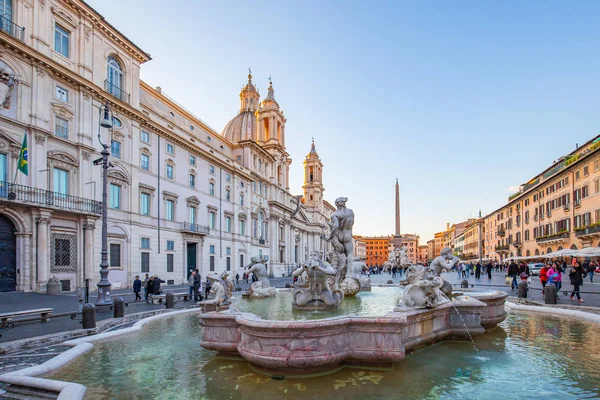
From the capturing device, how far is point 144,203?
29.1 metres

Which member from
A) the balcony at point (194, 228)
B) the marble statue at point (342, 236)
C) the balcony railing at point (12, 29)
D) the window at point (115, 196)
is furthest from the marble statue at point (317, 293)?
the balcony at point (194, 228)

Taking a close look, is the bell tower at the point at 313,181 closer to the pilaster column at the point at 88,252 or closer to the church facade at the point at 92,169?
the church facade at the point at 92,169

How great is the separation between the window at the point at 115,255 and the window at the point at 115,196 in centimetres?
255

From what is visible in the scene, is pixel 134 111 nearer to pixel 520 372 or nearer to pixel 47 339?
pixel 47 339

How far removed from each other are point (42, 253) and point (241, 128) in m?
38.8

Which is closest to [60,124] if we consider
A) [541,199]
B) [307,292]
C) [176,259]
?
[176,259]

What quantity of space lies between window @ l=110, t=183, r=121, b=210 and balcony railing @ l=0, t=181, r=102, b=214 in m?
2.41

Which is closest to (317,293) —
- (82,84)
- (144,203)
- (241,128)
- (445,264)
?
(445,264)

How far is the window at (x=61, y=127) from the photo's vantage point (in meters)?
21.1

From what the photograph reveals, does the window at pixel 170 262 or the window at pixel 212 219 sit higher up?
the window at pixel 212 219

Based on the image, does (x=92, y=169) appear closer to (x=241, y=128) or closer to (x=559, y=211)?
(x=241, y=128)

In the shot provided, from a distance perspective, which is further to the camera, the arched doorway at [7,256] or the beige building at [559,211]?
the beige building at [559,211]

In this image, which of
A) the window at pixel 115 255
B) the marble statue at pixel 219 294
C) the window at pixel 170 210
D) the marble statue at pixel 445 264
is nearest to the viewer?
the marble statue at pixel 219 294

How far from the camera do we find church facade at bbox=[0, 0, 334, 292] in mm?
18766
